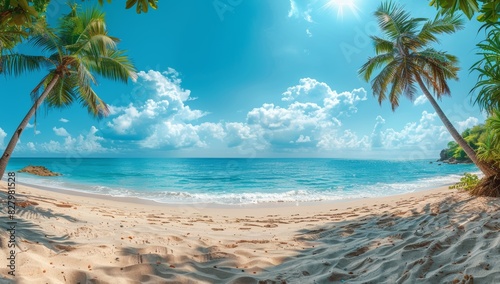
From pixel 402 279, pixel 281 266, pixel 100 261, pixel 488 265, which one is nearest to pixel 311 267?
pixel 281 266

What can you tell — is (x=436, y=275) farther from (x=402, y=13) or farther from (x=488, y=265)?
(x=402, y=13)

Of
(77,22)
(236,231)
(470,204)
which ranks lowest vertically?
(236,231)

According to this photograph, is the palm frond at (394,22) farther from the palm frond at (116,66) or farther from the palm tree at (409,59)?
the palm frond at (116,66)

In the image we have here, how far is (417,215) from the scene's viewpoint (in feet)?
21.2

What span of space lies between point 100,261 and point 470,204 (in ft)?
23.7

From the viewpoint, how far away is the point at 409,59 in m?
11.8

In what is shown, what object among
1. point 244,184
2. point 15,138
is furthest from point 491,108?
point 244,184

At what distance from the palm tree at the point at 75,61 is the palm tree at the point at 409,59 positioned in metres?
10.5

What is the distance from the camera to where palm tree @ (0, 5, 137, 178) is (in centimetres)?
1000

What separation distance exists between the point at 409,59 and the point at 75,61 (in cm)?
1270

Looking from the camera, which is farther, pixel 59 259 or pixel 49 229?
pixel 49 229

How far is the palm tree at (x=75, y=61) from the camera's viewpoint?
10.0 metres

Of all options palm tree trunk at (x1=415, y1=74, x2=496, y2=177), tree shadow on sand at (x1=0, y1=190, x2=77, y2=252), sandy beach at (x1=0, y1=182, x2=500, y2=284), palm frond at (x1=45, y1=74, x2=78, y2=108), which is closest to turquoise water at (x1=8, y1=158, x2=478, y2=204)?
palm frond at (x1=45, y1=74, x2=78, y2=108)

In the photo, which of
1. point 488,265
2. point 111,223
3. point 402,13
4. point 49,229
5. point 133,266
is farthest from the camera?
point 402,13
